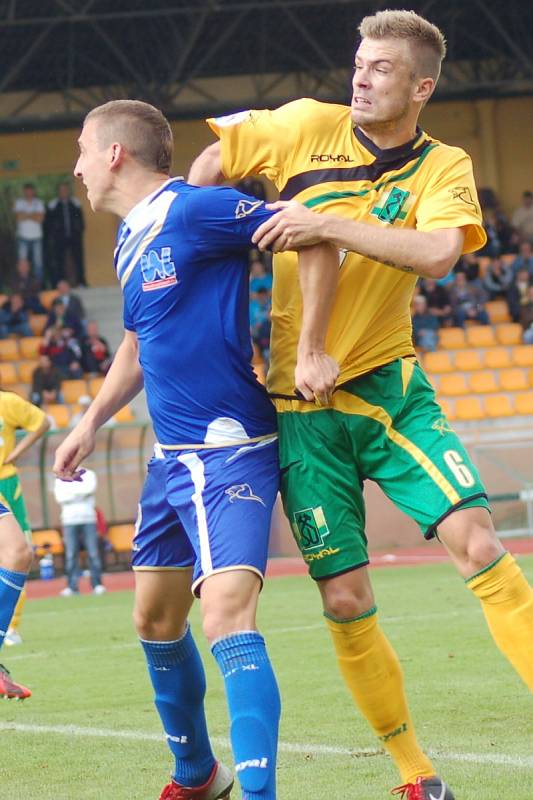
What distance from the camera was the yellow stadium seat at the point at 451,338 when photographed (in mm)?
24625

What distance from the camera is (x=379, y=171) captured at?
4.73 m

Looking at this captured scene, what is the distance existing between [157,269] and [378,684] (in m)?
1.56

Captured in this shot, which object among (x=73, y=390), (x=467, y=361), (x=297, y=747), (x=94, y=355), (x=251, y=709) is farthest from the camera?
(x=467, y=361)

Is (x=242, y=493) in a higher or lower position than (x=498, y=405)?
higher

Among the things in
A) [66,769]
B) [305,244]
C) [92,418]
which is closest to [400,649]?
[66,769]

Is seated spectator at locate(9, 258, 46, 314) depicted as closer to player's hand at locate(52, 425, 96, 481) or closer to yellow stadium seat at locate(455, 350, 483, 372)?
yellow stadium seat at locate(455, 350, 483, 372)

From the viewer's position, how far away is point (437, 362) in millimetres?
23891

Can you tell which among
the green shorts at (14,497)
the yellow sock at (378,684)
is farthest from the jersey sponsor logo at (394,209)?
the green shorts at (14,497)

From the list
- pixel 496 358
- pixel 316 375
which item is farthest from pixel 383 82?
pixel 496 358

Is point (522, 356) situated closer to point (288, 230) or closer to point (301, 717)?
point (301, 717)

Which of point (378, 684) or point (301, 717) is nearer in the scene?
point (378, 684)

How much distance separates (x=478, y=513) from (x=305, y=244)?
3.25ft

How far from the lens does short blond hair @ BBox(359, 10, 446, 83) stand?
15.1 feet

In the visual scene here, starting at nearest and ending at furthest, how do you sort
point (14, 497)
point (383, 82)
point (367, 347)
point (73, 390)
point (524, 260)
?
point (383, 82)
point (367, 347)
point (14, 497)
point (73, 390)
point (524, 260)
